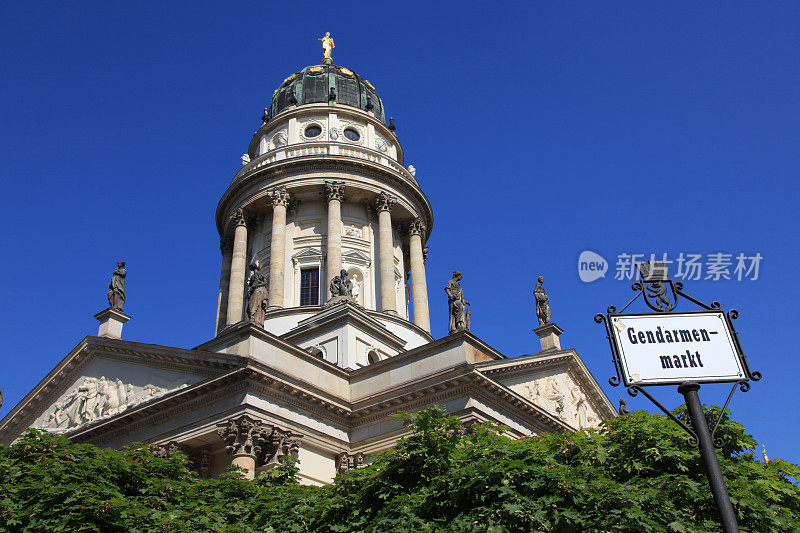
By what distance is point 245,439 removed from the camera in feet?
71.6

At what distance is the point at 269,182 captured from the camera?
4009cm

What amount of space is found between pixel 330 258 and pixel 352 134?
10689 millimetres

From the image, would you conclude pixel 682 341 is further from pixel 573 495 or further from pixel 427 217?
pixel 427 217

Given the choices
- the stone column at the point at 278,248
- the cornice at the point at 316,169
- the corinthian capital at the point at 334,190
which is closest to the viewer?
the stone column at the point at 278,248

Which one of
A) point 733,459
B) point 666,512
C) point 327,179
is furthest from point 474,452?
point 327,179

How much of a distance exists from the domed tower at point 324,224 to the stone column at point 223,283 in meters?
0.07

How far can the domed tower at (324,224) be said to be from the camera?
36375 mm

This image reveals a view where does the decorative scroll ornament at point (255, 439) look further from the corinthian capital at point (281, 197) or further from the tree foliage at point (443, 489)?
the corinthian capital at point (281, 197)

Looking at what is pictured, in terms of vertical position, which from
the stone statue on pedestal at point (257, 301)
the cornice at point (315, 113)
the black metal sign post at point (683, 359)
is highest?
the cornice at point (315, 113)

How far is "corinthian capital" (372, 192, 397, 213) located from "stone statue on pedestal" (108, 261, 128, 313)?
588 inches

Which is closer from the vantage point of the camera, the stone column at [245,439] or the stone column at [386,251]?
the stone column at [245,439]

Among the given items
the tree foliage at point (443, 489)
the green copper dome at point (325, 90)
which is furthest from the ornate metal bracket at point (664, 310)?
the green copper dome at point (325, 90)

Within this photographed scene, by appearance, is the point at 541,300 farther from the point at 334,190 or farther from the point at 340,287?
the point at 334,190

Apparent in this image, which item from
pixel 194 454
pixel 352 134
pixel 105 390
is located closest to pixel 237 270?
pixel 352 134
